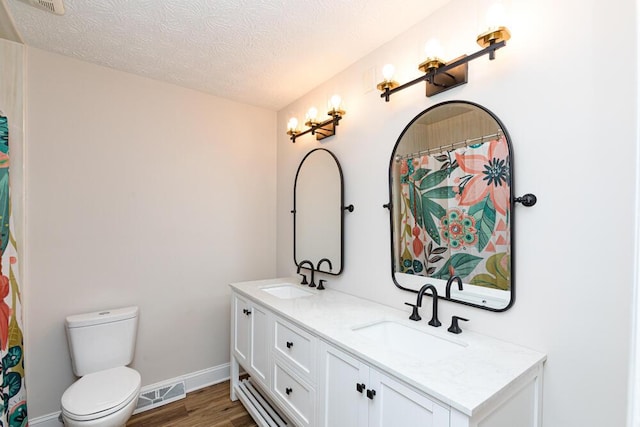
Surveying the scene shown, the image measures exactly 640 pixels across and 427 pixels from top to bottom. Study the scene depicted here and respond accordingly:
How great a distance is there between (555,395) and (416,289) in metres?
0.67

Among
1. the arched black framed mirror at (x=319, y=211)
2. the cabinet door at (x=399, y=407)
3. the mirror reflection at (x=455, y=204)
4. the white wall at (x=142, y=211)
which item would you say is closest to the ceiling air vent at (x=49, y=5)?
the white wall at (x=142, y=211)

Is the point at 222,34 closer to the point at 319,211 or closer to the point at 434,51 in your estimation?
the point at 434,51

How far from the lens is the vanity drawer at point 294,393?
4.81 feet

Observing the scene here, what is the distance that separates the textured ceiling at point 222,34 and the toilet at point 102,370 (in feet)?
5.62

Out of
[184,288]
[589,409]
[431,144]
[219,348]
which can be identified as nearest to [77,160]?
[184,288]

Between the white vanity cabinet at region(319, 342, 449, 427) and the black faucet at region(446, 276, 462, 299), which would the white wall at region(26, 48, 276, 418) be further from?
the black faucet at region(446, 276, 462, 299)

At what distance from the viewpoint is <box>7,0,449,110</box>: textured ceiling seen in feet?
5.11

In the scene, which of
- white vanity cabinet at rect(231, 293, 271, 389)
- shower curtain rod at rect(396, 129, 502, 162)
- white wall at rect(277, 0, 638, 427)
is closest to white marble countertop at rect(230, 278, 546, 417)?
white wall at rect(277, 0, 638, 427)

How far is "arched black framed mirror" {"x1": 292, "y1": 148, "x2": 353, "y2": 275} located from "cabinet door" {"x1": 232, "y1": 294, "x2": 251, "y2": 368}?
0.58 m

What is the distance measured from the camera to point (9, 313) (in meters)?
1.68

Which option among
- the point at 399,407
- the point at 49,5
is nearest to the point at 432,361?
the point at 399,407

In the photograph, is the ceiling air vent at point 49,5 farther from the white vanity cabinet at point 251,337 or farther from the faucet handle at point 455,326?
the faucet handle at point 455,326

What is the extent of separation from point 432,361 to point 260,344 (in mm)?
1184

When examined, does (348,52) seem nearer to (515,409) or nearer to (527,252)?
(527,252)
